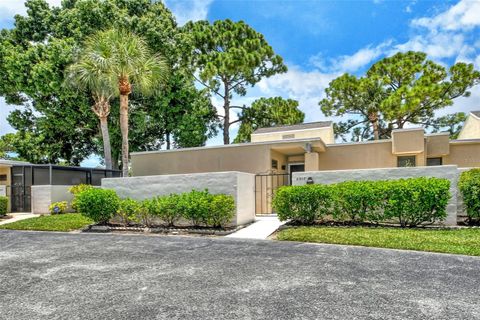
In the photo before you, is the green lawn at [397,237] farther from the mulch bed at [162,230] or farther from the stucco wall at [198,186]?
the stucco wall at [198,186]

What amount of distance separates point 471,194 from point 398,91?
2020 cm

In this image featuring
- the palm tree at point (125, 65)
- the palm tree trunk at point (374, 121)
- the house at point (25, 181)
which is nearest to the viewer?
the palm tree at point (125, 65)

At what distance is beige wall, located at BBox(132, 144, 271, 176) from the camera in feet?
44.7

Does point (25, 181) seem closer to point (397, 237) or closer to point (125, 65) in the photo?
point (125, 65)

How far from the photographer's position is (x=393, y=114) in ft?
87.1

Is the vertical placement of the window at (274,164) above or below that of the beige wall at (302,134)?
below

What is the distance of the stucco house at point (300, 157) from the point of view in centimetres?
1341

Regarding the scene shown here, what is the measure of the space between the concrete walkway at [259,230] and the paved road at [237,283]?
1.47 m

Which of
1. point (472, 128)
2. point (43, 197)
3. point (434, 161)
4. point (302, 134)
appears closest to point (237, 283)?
point (43, 197)

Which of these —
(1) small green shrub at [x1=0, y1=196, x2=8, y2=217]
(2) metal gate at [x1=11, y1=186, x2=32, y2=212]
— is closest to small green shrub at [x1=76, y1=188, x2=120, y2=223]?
(1) small green shrub at [x1=0, y1=196, x2=8, y2=217]

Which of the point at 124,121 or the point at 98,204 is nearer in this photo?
the point at 98,204

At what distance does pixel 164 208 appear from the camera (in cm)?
964

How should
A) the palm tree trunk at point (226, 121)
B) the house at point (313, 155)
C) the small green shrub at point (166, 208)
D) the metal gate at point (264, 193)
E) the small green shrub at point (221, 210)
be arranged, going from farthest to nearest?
the palm tree trunk at point (226, 121) → the house at point (313, 155) → the metal gate at point (264, 193) → the small green shrub at point (166, 208) → the small green shrub at point (221, 210)

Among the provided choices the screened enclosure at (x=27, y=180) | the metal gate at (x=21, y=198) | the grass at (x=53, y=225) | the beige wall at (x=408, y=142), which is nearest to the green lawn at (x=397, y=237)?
the beige wall at (x=408, y=142)
